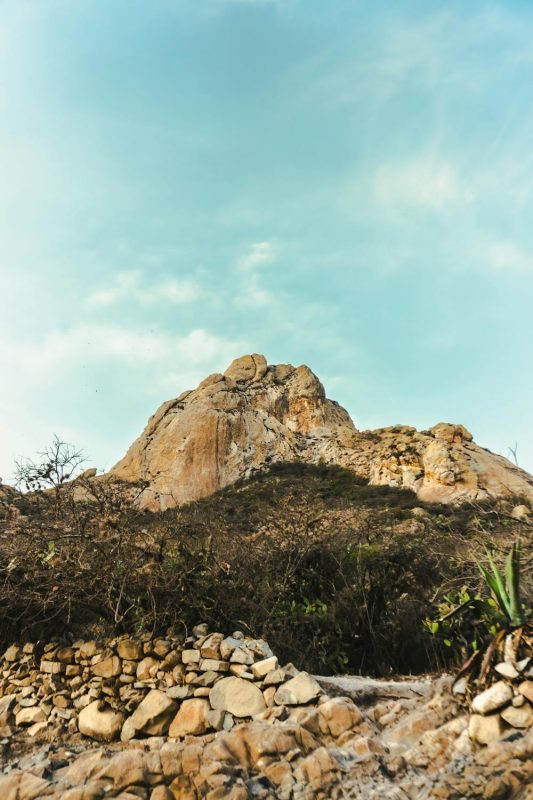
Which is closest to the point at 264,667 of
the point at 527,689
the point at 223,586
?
the point at 223,586

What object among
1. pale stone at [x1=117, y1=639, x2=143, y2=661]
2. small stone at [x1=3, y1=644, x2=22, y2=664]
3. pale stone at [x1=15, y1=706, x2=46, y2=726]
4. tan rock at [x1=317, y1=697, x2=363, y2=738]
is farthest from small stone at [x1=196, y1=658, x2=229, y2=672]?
small stone at [x1=3, y1=644, x2=22, y2=664]

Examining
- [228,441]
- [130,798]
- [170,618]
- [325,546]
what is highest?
[228,441]

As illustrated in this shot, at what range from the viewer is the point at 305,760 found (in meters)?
3.35

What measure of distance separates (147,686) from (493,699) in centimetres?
331

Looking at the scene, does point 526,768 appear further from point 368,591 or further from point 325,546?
point 325,546

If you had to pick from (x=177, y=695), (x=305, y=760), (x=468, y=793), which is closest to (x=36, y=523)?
(x=177, y=695)

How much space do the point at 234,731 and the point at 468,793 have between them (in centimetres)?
171

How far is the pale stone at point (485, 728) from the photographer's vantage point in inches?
128

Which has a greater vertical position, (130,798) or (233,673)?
(233,673)

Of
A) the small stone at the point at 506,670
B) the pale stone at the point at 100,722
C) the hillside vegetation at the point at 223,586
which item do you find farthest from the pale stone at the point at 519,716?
the pale stone at the point at 100,722

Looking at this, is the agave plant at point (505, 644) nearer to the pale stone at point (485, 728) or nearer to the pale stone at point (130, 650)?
the pale stone at point (485, 728)

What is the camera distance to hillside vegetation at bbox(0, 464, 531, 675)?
561 cm

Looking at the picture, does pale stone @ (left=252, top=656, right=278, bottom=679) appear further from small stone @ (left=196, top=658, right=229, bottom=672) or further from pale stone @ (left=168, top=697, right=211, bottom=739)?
pale stone @ (left=168, top=697, right=211, bottom=739)

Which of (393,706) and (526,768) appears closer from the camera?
(526,768)
